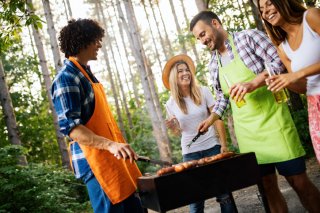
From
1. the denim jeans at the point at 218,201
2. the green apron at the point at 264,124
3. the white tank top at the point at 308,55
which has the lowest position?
the denim jeans at the point at 218,201

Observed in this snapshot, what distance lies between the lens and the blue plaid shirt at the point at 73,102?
7.71ft

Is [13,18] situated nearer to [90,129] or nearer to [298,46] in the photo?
[90,129]

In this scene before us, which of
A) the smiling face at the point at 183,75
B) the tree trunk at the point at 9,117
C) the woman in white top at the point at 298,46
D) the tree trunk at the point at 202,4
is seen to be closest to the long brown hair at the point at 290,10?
the woman in white top at the point at 298,46

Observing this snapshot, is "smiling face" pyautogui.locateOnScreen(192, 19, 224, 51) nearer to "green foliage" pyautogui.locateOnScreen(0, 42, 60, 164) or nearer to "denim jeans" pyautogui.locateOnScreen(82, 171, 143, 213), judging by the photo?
"denim jeans" pyautogui.locateOnScreen(82, 171, 143, 213)

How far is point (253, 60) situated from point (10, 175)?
209 inches

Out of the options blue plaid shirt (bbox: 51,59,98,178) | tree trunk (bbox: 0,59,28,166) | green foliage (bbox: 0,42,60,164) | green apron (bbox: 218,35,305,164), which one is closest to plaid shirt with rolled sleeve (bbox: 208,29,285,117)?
green apron (bbox: 218,35,305,164)

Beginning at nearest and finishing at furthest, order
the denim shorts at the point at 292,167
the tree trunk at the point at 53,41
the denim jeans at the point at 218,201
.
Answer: the denim shorts at the point at 292,167
the denim jeans at the point at 218,201
the tree trunk at the point at 53,41

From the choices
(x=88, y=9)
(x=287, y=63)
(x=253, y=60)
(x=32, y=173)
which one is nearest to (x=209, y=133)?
(x=253, y=60)

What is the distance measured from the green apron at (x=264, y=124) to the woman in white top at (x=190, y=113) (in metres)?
0.90

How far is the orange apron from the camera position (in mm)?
2406

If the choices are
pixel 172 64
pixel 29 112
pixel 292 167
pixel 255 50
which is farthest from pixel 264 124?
pixel 29 112

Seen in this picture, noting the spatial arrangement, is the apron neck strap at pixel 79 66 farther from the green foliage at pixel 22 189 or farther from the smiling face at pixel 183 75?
the green foliage at pixel 22 189

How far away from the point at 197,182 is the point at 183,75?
2161mm

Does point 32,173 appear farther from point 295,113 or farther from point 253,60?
point 295,113
